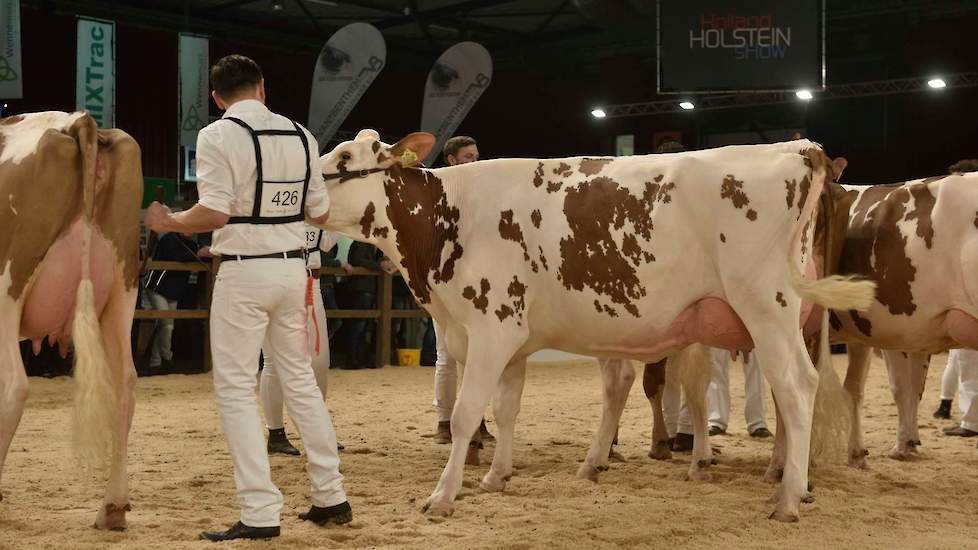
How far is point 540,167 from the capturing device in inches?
203

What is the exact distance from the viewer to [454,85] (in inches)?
648

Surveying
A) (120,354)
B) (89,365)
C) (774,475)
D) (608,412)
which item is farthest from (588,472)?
(89,365)

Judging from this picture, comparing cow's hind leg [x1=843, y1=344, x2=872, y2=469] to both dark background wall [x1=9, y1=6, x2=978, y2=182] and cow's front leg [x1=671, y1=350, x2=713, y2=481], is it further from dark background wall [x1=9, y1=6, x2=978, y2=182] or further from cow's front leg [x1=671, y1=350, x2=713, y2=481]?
dark background wall [x1=9, y1=6, x2=978, y2=182]

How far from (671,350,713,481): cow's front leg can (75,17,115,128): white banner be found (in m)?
10.2

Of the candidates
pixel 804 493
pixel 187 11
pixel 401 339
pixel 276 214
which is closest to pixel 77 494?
pixel 276 214

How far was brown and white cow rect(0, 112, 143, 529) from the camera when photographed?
13.5ft

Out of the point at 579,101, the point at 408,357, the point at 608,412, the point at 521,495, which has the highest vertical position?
the point at 579,101

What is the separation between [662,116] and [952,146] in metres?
5.81

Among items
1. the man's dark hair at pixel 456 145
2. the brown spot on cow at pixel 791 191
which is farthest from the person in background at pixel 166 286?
the brown spot on cow at pixel 791 191

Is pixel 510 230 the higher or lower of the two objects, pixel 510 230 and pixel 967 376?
the higher

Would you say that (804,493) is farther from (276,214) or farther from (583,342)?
(276,214)

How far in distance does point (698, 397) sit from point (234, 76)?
3.07 metres

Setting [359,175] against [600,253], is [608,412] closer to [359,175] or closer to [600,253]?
[600,253]

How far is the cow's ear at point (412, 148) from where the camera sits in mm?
5211
